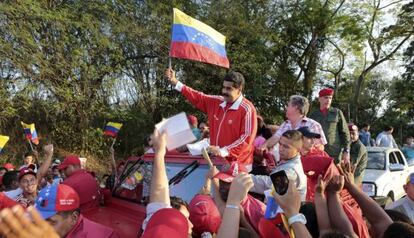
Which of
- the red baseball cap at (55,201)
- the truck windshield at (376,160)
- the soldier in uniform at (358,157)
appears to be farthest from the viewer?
the truck windshield at (376,160)

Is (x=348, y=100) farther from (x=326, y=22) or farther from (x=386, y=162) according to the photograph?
(x=386, y=162)

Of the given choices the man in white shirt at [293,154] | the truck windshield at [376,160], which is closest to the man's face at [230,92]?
the man in white shirt at [293,154]

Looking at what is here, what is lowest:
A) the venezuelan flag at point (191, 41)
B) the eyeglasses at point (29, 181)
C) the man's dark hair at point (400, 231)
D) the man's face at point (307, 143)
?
the eyeglasses at point (29, 181)

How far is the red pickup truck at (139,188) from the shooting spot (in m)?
4.31

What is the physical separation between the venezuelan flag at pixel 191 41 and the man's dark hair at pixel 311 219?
3533 mm

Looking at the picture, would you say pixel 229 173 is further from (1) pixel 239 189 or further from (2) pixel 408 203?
(2) pixel 408 203

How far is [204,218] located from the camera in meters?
3.14

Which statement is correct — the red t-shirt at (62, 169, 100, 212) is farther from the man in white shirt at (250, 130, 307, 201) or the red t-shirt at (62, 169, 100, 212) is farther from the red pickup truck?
the man in white shirt at (250, 130, 307, 201)

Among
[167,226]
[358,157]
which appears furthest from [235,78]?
[167,226]

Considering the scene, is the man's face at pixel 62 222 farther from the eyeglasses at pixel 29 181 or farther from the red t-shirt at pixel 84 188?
the eyeglasses at pixel 29 181

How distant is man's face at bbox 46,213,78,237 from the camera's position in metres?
2.93

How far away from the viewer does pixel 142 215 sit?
4.35 m

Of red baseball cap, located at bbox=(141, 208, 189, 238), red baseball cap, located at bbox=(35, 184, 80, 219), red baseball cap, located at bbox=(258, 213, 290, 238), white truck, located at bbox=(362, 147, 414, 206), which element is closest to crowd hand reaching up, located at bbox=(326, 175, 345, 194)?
red baseball cap, located at bbox=(258, 213, 290, 238)

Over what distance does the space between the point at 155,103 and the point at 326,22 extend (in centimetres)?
1206
